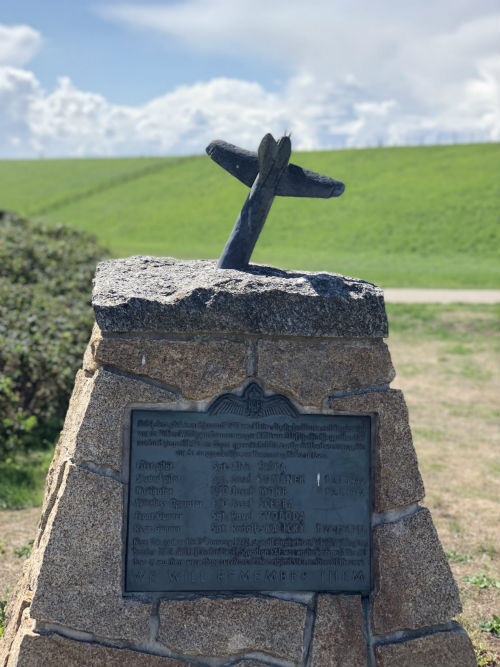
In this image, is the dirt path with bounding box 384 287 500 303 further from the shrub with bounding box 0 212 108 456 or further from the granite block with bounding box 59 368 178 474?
the granite block with bounding box 59 368 178 474

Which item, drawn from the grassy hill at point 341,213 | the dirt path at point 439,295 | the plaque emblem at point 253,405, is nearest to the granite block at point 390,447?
the plaque emblem at point 253,405

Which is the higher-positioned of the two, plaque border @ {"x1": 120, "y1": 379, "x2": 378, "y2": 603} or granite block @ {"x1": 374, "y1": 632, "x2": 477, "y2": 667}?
plaque border @ {"x1": 120, "y1": 379, "x2": 378, "y2": 603}

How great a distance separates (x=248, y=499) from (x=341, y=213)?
94.4 feet

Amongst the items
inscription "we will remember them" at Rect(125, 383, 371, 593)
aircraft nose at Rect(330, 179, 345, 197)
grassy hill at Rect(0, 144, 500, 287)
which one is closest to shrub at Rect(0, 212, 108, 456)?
inscription "we will remember them" at Rect(125, 383, 371, 593)

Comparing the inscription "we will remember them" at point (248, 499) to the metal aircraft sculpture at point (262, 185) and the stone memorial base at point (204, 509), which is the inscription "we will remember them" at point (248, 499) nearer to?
the stone memorial base at point (204, 509)

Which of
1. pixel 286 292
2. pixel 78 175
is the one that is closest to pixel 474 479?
pixel 286 292

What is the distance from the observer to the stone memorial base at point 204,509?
3092mm

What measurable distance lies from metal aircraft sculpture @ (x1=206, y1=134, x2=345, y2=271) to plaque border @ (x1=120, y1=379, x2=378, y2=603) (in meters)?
0.69

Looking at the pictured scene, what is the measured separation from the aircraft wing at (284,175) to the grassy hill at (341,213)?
1154cm

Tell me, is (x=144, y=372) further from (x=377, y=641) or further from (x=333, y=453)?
(x=377, y=641)

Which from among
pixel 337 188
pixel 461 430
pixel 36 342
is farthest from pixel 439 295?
pixel 337 188

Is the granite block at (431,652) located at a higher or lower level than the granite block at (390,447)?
lower

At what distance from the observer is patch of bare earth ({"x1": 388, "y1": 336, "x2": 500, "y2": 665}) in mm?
4895

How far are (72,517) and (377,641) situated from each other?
1.39 meters
